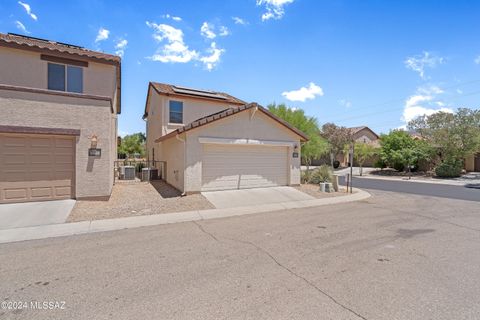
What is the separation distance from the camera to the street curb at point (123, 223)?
677cm

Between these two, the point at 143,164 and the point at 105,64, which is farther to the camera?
the point at 143,164

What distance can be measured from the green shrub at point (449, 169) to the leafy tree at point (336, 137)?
11729 mm

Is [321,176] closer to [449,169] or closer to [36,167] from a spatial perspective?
[36,167]

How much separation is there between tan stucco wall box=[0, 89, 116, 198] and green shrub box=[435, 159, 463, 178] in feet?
96.4

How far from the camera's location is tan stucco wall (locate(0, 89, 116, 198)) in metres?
9.12

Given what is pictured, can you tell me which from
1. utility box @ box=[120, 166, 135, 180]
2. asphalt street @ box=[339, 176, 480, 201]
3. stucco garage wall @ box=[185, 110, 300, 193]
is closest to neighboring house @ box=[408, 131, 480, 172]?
asphalt street @ box=[339, 176, 480, 201]

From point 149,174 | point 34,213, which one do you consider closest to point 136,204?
point 34,213

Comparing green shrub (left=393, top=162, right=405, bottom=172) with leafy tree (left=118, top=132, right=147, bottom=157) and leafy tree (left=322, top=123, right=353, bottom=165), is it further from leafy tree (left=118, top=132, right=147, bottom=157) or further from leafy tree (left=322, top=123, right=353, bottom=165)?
leafy tree (left=118, top=132, right=147, bottom=157)

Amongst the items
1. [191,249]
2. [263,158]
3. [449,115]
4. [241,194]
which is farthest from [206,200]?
[449,115]

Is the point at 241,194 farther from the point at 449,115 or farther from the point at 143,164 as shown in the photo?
the point at 449,115

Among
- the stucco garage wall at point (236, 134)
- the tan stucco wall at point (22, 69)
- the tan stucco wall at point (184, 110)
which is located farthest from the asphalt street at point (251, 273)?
the tan stucco wall at point (184, 110)

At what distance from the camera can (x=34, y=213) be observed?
8383 mm

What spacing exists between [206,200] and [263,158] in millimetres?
4237

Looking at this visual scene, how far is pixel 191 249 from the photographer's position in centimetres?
569
